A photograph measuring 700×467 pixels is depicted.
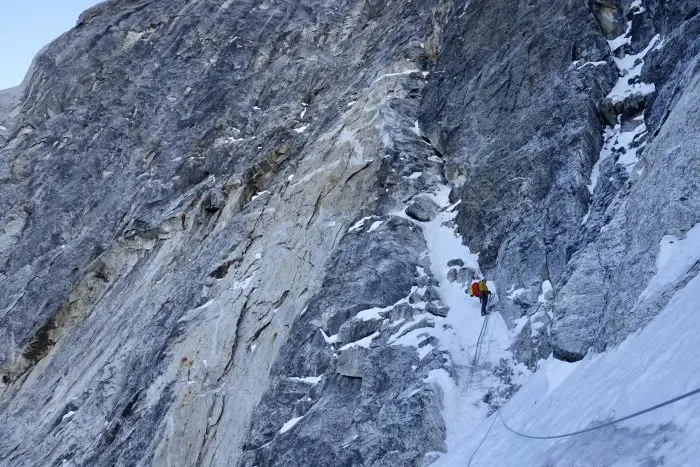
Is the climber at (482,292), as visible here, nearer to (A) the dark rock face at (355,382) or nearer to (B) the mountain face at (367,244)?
(B) the mountain face at (367,244)

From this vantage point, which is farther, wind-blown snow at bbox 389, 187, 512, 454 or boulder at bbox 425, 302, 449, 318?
boulder at bbox 425, 302, 449, 318

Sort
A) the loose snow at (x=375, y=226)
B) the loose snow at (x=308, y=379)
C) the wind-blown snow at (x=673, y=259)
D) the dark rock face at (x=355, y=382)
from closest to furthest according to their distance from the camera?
the wind-blown snow at (x=673, y=259)
the dark rock face at (x=355, y=382)
the loose snow at (x=308, y=379)
the loose snow at (x=375, y=226)

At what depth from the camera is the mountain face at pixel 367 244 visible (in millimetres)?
12703

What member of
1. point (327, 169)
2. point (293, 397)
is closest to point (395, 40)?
point (327, 169)

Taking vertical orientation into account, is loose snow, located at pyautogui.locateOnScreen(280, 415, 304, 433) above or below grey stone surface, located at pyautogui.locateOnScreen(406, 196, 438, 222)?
below

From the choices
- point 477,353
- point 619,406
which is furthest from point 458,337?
point 619,406

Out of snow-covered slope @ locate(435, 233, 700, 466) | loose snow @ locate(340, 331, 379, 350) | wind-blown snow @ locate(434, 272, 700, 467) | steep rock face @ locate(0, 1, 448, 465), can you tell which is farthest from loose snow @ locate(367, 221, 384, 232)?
wind-blown snow @ locate(434, 272, 700, 467)

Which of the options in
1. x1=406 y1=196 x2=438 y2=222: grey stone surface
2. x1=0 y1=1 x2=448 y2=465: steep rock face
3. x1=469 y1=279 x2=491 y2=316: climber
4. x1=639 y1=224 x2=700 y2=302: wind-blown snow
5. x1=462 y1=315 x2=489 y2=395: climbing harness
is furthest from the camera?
x1=0 y1=1 x2=448 y2=465: steep rock face

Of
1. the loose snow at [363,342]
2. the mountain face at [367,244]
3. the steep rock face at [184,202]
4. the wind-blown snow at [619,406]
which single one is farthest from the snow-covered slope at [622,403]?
the steep rock face at [184,202]

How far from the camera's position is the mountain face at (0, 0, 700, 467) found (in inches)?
500

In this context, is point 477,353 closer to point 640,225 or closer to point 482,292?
point 482,292

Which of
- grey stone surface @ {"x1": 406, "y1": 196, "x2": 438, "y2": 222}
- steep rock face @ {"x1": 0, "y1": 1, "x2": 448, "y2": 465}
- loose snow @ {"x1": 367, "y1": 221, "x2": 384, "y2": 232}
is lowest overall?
grey stone surface @ {"x1": 406, "y1": 196, "x2": 438, "y2": 222}

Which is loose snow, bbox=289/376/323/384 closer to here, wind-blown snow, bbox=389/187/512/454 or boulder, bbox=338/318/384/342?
boulder, bbox=338/318/384/342

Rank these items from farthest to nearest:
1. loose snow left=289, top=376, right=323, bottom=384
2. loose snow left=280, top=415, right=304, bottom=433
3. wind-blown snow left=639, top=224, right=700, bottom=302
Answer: loose snow left=289, top=376, right=323, bottom=384
loose snow left=280, top=415, right=304, bottom=433
wind-blown snow left=639, top=224, right=700, bottom=302
